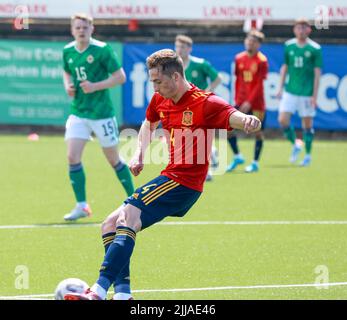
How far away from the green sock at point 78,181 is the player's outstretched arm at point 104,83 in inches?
36.2

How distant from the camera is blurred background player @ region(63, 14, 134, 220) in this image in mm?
12086

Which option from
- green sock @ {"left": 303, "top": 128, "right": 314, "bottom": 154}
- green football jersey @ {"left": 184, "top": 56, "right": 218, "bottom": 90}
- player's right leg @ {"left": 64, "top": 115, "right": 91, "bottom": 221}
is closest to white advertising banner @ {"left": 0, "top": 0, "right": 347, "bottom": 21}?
green sock @ {"left": 303, "top": 128, "right": 314, "bottom": 154}

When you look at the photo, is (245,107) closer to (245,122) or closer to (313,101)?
(313,101)

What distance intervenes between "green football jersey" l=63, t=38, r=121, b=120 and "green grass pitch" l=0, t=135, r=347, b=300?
1.27m

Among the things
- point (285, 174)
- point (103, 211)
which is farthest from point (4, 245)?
point (285, 174)

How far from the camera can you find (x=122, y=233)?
744 cm

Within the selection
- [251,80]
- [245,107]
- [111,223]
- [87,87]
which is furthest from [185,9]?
[111,223]

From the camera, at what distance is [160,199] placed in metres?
7.62

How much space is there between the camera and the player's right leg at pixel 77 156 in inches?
474

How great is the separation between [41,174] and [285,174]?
401 centimetres

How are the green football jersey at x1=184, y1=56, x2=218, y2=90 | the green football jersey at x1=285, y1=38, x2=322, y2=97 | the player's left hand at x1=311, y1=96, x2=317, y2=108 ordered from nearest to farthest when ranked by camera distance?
the green football jersey at x1=184, y1=56, x2=218, y2=90 → the player's left hand at x1=311, y1=96, x2=317, y2=108 → the green football jersey at x1=285, y1=38, x2=322, y2=97

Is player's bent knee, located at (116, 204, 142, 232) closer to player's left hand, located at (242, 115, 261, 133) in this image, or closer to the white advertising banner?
player's left hand, located at (242, 115, 261, 133)

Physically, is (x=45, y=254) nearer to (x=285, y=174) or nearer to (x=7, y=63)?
(x=285, y=174)

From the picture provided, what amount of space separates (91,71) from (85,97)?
12.6 inches
